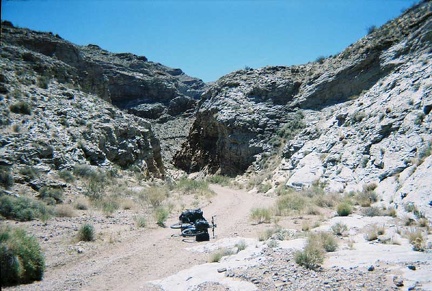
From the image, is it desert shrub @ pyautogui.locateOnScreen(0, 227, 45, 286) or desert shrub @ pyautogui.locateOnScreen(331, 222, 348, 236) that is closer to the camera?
desert shrub @ pyautogui.locateOnScreen(0, 227, 45, 286)

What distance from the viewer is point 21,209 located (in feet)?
39.2

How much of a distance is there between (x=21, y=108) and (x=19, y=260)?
1608cm

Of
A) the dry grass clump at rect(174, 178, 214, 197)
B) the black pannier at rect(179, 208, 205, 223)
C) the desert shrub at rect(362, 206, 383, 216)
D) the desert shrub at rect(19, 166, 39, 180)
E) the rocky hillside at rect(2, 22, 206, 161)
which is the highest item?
the rocky hillside at rect(2, 22, 206, 161)

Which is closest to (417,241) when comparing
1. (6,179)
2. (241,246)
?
(241,246)

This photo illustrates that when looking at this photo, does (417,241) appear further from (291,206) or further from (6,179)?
(6,179)

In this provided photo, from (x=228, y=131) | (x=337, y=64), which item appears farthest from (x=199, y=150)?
(x=337, y=64)

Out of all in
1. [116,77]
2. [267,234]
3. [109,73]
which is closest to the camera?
[267,234]

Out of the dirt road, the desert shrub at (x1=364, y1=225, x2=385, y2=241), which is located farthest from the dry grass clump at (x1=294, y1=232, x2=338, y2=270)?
the dirt road

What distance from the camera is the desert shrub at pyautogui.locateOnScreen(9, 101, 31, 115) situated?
66.0 feet

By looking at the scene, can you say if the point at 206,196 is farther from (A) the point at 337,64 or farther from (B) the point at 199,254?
(A) the point at 337,64

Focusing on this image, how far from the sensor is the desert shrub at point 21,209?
11.6 meters

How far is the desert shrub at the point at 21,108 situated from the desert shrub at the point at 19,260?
1478 centimetres

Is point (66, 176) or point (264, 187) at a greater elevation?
point (66, 176)

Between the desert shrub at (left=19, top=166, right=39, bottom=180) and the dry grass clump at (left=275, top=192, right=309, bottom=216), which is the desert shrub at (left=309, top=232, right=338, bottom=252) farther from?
the desert shrub at (left=19, top=166, right=39, bottom=180)
